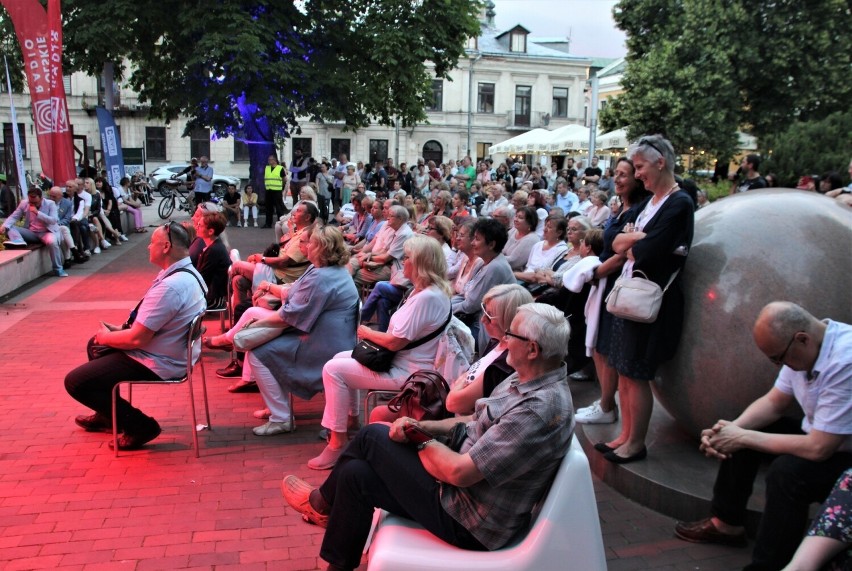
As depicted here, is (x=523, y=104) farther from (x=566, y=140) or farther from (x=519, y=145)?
(x=566, y=140)

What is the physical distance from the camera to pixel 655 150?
169 inches

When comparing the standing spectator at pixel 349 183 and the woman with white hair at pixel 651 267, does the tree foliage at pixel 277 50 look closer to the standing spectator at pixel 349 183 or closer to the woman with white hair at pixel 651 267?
the standing spectator at pixel 349 183

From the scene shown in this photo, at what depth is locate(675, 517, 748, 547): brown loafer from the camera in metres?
3.82

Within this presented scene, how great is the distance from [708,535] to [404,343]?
2.11 meters

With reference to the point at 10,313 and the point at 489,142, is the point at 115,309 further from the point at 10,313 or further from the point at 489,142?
the point at 489,142

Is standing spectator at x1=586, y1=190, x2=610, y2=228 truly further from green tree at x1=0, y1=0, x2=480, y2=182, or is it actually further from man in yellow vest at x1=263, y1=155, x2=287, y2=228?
man in yellow vest at x1=263, y1=155, x2=287, y2=228

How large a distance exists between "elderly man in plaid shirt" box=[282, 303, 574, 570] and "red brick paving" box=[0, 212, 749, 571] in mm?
655

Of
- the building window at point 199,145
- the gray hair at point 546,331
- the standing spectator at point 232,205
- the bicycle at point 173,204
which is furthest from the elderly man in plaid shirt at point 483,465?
the building window at point 199,145

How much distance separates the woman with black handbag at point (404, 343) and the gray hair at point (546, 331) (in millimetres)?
1768

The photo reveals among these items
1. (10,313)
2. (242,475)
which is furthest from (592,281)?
(10,313)

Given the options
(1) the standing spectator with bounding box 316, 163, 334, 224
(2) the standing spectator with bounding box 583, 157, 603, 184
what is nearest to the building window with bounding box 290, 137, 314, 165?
(1) the standing spectator with bounding box 316, 163, 334, 224

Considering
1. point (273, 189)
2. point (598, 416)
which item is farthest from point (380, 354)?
point (273, 189)

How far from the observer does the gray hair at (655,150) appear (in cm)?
428

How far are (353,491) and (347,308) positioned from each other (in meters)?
2.47
